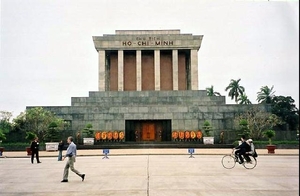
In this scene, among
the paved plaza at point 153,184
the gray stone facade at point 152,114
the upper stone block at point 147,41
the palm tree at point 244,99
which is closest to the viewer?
the paved plaza at point 153,184

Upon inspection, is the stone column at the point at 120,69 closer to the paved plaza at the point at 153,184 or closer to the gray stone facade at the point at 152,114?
the gray stone facade at the point at 152,114

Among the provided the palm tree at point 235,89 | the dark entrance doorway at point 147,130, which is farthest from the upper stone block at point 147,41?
the palm tree at point 235,89

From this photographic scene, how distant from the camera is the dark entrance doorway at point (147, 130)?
3350cm

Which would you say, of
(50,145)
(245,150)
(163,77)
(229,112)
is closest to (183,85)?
(163,77)

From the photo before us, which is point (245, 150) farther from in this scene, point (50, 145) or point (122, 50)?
point (122, 50)

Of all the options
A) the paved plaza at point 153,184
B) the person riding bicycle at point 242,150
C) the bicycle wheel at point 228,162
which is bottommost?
the paved plaza at point 153,184

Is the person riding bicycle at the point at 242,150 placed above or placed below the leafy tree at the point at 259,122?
below

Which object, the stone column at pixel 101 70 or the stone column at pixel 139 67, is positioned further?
the stone column at pixel 139 67

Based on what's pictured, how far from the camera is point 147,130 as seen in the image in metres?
34.4

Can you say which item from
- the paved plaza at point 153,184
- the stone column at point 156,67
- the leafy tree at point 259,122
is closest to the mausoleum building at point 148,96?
the stone column at point 156,67

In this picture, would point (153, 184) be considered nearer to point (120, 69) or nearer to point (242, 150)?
point (242, 150)

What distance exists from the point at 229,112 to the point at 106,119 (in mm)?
11293

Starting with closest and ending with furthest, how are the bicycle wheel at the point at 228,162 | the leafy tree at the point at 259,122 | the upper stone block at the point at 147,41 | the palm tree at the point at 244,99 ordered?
1. the bicycle wheel at the point at 228,162
2. the leafy tree at the point at 259,122
3. the upper stone block at the point at 147,41
4. the palm tree at the point at 244,99

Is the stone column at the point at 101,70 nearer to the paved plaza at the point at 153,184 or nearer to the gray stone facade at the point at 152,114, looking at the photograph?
the gray stone facade at the point at 152,114
